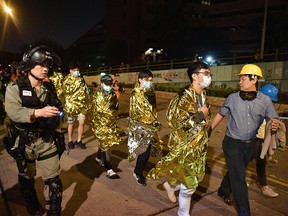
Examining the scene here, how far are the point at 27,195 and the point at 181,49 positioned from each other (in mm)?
31801

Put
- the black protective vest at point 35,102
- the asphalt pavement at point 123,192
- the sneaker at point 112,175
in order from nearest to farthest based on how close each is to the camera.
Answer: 1. the black protective vest at point 35,102
2. the asphalt pavement at point 123,192
3. the sneaker at point 112,175

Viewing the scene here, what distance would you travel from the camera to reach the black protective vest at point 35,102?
113 inches

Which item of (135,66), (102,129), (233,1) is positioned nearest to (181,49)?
(135,66)

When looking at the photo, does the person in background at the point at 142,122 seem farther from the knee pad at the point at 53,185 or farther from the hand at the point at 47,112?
the hand at the point at 47,112

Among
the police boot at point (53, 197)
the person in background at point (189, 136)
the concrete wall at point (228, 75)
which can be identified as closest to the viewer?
the police boot at point (53, 197)

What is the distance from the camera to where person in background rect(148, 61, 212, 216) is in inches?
125

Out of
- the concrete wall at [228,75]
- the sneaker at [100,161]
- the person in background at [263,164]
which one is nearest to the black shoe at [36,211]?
the sneaker at [100,161]

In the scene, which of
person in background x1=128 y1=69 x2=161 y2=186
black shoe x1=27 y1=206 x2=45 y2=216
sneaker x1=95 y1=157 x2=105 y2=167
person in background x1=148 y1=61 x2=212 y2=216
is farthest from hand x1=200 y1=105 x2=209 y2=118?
sneaker x1=95 y1=157 x2=105 y2=167

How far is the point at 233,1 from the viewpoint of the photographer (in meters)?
52.6

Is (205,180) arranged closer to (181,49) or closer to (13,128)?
(13,128)

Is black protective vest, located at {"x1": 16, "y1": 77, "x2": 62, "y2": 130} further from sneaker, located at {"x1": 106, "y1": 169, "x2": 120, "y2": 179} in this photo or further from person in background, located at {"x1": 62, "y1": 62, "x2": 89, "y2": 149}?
person in background, located at {"x1": 62, "y1": 62, "x2": 89, "y2": 149}

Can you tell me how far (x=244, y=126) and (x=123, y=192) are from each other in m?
1.93

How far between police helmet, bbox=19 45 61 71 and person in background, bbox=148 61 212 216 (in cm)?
146

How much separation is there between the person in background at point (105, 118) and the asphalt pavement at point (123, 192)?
450mm
